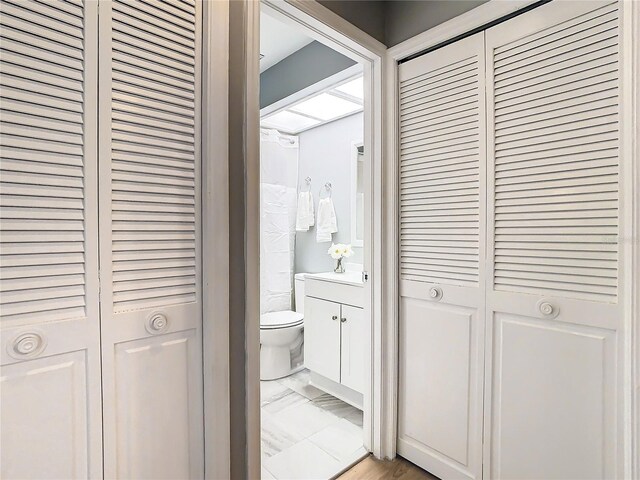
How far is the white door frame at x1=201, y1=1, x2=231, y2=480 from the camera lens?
113 centimetres

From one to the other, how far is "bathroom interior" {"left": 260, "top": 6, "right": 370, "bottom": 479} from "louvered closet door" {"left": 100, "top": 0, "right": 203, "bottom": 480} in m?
0.59

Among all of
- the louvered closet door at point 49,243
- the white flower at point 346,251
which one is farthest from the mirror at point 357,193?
the louvered closet door at point 49,243

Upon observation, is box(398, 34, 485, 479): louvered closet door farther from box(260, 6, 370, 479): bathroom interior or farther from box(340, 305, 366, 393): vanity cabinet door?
box(340, 305, 366, 393): vanity cabinet door

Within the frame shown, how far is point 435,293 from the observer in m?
1.71

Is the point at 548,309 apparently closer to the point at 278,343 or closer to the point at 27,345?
the point at 27,345

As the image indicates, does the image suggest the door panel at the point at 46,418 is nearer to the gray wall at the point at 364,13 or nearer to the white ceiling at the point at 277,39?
the gray wall at the point at 364,13

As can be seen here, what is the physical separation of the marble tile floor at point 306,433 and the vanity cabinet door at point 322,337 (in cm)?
21

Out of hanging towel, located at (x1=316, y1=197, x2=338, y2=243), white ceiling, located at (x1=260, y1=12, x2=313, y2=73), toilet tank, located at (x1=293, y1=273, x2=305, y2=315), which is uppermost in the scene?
white ceiling, located at (x1=260, y1=12, x2=313, y2=73)

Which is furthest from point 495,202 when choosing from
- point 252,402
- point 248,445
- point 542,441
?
point 248,445

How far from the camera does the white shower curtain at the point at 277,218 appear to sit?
3.35m

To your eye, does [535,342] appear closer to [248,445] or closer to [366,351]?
[366,351]

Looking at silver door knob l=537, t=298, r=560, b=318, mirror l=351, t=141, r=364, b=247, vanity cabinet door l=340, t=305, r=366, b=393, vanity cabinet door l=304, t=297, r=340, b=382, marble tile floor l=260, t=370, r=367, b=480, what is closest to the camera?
silver door knob l=537, t=298, r=560, b=318

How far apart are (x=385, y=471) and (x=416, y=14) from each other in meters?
2.32

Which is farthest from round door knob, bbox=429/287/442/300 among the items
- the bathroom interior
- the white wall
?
the white wall
